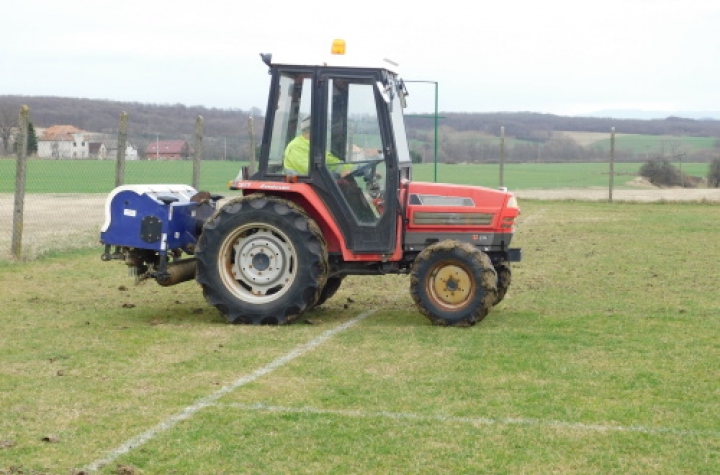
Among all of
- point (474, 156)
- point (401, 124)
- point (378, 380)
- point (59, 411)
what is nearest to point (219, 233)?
point (401, 124)

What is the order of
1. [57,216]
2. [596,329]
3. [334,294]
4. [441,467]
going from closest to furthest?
[441,467] → [596,329] → [334,294] → [57,216]

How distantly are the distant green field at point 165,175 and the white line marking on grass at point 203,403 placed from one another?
373cm

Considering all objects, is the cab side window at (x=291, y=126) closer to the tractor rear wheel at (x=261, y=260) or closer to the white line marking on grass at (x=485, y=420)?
the tractor rear wheel at (x=261, y=260)

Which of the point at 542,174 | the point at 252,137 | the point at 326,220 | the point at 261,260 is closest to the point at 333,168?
the point at 326,220

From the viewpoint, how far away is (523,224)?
2373cm

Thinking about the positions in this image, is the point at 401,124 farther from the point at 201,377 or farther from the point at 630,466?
the point at 630,466

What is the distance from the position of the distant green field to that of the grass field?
3.17 m

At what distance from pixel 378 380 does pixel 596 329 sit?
2986 mm

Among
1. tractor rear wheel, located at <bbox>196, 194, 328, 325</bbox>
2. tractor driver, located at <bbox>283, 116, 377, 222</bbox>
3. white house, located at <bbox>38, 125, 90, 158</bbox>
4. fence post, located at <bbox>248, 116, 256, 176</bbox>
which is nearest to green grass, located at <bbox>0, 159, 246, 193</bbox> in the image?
white house, located at <bbox>38, 125, 90, 158</bbox>

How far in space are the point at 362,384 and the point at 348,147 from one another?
3.27m

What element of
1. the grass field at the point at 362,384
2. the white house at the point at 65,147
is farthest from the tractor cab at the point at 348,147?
the white house at the point at 65,147

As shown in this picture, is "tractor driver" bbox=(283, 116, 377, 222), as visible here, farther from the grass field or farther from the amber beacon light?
the grass field

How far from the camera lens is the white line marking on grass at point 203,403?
6.01 m

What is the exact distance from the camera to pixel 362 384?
777 centimetres
